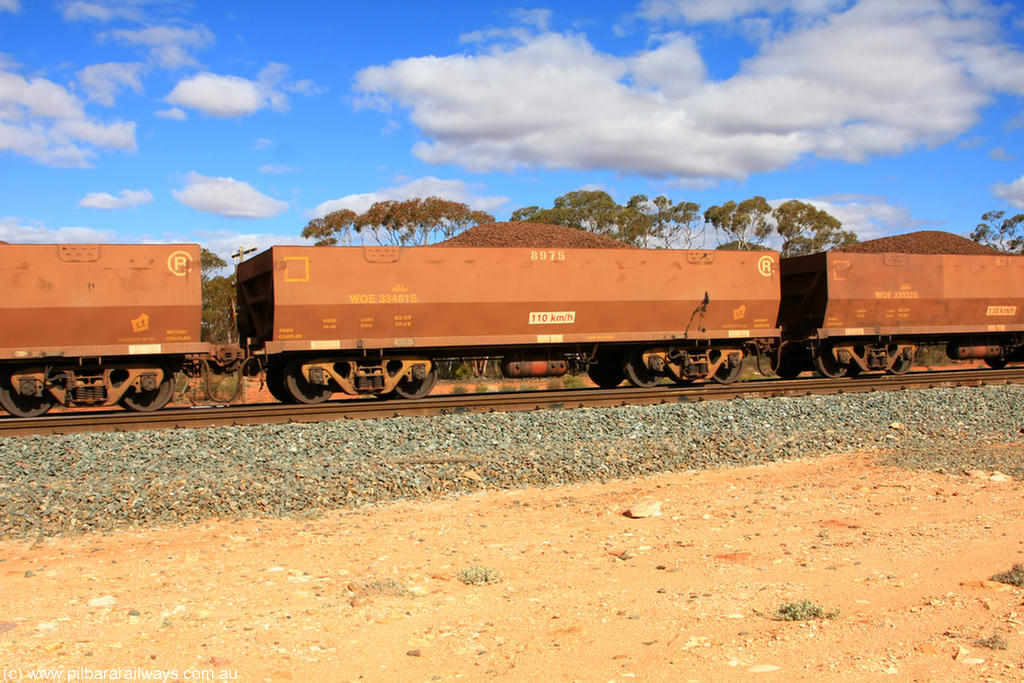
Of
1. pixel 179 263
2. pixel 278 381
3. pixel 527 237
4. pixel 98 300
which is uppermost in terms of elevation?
pixel 527 237

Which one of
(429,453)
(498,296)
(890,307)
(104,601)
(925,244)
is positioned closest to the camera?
(104,601)

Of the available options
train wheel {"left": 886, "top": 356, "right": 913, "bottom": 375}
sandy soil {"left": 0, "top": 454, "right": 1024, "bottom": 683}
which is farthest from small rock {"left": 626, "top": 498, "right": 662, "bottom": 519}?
train wheel {"left": 886, "top": 356, "right": 913, "bottom": 375}

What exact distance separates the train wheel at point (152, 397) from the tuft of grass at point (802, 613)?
11.4m

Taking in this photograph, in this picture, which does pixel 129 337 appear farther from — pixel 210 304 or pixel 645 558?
pixel 210 304

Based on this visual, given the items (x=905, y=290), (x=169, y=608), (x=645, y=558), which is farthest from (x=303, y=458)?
(x=905, y=290)

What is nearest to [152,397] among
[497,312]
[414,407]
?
[414,407]

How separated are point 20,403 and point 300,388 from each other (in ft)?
14.4

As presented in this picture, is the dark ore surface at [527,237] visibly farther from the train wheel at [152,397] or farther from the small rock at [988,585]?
the small rock at [988,585]

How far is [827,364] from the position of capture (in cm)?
1819

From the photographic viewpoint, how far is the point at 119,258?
1287cm

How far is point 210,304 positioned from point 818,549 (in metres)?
32.7

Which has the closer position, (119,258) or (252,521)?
(252,521)

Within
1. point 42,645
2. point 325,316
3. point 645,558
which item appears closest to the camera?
point 42,645

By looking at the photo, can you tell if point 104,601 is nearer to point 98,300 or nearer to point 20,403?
point 98,300
